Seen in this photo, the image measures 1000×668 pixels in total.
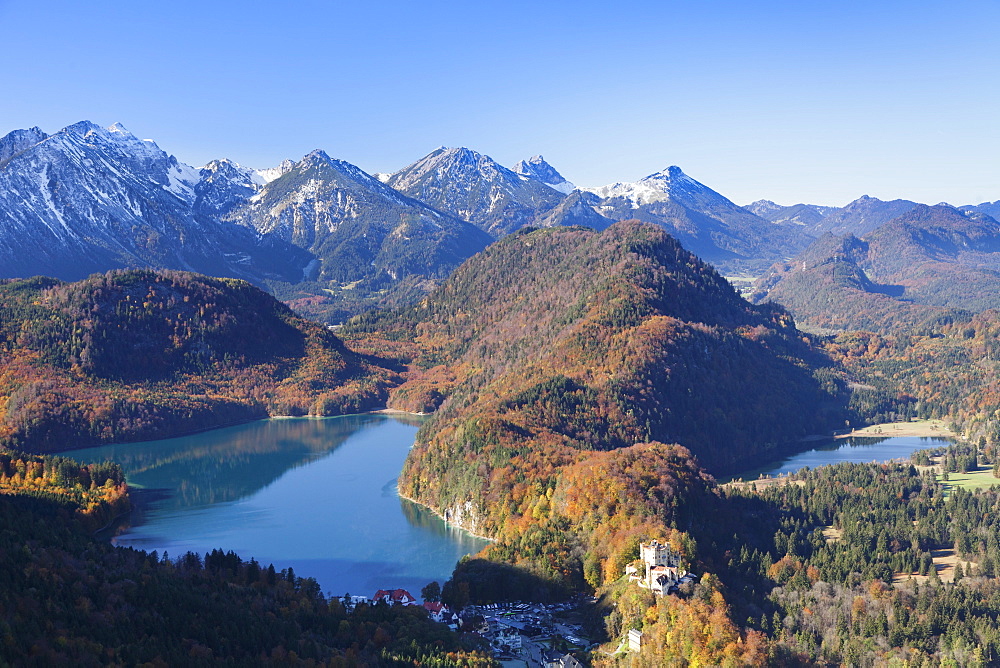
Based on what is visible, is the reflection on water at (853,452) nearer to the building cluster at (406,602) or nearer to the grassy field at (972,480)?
the grassy field at (972,480)

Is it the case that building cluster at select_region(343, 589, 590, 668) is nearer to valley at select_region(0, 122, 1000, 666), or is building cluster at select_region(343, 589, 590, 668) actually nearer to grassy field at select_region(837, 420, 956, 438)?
valley at select_region(0, 122, 1000, 666)

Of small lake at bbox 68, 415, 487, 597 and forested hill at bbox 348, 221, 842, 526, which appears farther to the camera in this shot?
forested hill at bbox 348, 221, 842, 526

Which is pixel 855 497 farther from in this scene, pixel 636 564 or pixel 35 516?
pixel 35 516

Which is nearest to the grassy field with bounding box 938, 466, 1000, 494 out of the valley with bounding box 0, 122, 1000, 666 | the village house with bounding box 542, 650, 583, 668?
the valley with bounding box 0, 122, 1000, 666

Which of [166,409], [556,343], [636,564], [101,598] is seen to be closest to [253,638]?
[101,598]

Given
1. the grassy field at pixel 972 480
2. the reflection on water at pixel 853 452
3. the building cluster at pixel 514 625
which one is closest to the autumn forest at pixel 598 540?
the grassy field at pixel 972 480

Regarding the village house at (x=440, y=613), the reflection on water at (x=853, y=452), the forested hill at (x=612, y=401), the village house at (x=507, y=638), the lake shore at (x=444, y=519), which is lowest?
the village house at (x=507, y=638)

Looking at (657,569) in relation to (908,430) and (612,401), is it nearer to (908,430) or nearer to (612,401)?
(612,401)
